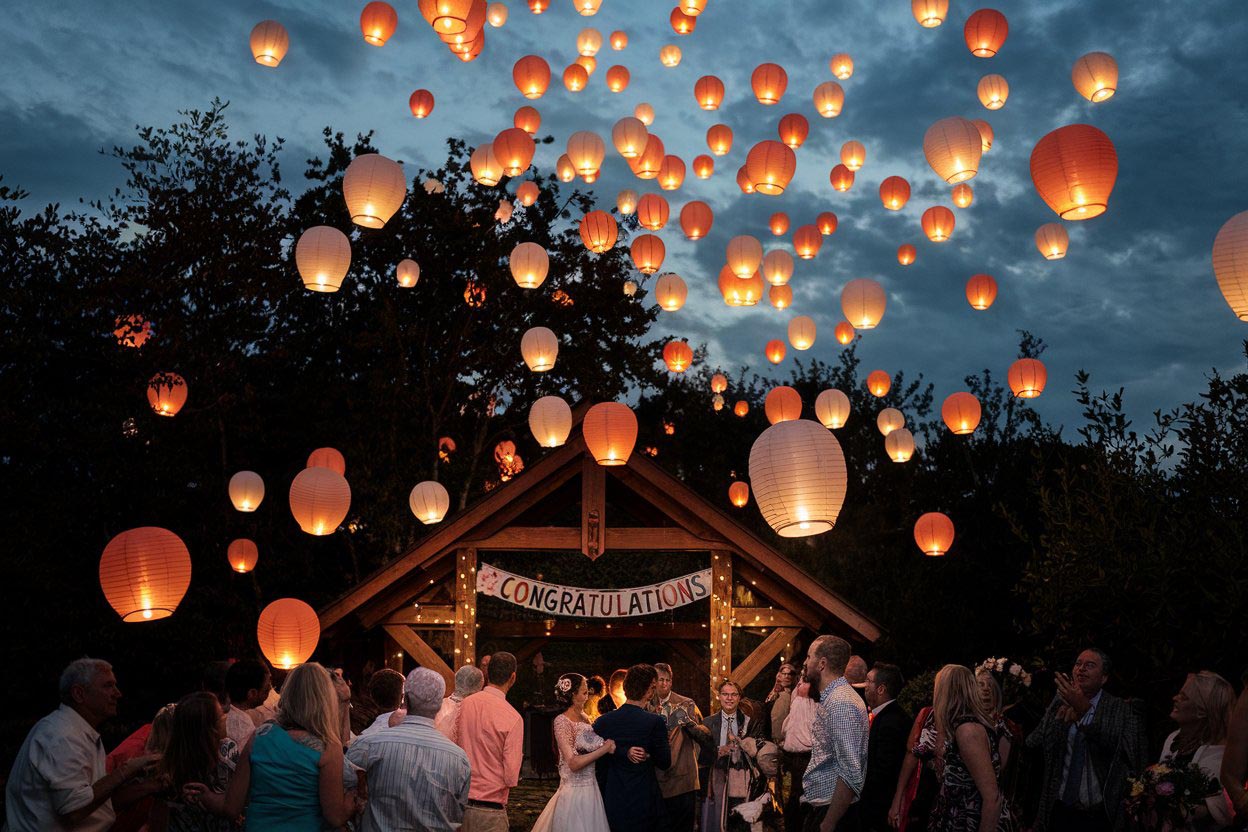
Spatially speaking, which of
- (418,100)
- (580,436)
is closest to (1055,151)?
(580,436)

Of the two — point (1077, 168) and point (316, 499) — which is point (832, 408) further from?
point (1077, 168)

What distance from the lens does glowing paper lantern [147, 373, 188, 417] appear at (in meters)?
12.9

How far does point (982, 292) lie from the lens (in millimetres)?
13539

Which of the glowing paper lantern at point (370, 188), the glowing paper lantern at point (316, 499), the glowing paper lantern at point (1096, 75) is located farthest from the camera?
the glowing paper lantern at point (316, 499)

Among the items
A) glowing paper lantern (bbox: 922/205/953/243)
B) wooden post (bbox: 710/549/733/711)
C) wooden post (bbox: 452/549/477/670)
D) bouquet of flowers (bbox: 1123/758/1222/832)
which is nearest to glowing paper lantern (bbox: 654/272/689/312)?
glowing paper lantern (bbox: 922/205/953/243)

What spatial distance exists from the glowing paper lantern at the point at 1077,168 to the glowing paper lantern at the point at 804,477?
237 centimetres

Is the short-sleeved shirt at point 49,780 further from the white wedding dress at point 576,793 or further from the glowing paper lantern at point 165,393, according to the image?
the glowing paper lantern at point 165,393

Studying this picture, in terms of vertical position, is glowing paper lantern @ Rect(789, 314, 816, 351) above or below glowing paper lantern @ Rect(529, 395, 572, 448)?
above

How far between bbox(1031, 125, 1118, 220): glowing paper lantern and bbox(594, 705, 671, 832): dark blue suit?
431 centimetres

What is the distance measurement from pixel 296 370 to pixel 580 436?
10.4 m

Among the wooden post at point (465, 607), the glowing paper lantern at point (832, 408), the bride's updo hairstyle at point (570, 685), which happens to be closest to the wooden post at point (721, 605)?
the wooden post at point (465, 607)

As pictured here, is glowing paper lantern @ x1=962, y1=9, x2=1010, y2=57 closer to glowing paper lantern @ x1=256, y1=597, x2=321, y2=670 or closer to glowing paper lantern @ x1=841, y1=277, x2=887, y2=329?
glowing paper lantern @ x1=841, y1=277, x2=887, y2=329

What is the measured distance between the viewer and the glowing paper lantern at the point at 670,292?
13.8 metres

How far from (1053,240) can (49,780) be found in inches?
410
